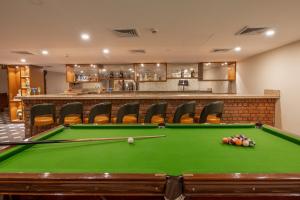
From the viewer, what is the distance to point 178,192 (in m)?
1.07

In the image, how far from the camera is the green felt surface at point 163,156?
4.07ft

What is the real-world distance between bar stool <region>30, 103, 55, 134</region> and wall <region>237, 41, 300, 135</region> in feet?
16.4

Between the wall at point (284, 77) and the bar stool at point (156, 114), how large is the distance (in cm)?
277

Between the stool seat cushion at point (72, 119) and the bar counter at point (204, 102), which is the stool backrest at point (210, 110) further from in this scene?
the stool seat cushion at point (72, 119)

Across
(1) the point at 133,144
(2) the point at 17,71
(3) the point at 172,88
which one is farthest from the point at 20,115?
(1) the point at 133,144

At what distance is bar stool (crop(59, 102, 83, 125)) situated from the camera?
407 cm

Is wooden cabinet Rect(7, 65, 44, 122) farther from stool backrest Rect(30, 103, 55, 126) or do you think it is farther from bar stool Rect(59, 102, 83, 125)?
bar stool Rect(59, 102, 83, 125)

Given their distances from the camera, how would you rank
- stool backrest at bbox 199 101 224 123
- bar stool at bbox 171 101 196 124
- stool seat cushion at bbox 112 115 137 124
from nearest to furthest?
1. bar stool at bbox 171 101 196 124
2. stool backrest at bbox 199 101 224 123
3. stool seat cushion at bbox 112 115 137 124

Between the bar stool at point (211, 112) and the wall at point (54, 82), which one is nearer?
the bar stool at point (211, 112)

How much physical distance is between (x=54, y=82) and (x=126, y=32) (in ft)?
35.5

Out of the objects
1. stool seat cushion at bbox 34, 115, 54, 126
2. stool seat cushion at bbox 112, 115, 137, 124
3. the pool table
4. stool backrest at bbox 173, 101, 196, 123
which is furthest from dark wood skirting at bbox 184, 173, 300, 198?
stool seat cushion at bbox 34, 115, 54, 126

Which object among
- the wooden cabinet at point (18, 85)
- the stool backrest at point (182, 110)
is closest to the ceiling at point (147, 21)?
the stool backrest at point (182, 110)

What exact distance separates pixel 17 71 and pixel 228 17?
852cm

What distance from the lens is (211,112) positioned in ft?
13.3
